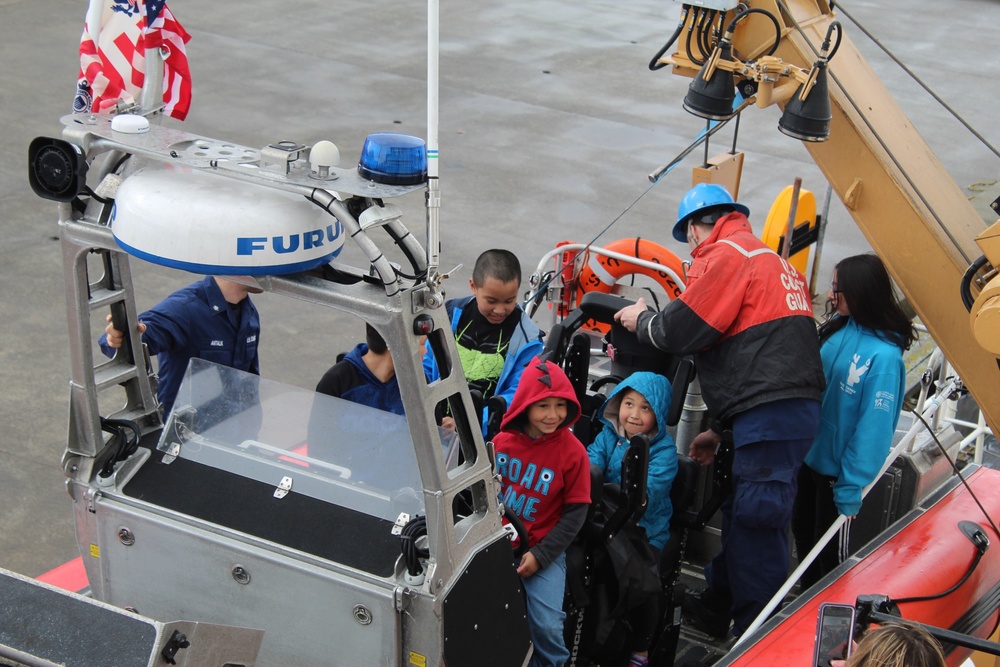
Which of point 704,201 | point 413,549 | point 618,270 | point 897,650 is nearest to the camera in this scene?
point 897,650

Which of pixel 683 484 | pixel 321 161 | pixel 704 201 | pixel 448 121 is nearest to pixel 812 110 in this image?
pixel 704 201

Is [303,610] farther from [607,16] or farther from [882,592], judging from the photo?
[607,16]

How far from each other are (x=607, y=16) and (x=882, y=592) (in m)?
16.9

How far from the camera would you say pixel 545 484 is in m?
3.89

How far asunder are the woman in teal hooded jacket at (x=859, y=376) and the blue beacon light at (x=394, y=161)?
2.26 m

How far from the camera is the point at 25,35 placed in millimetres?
15789

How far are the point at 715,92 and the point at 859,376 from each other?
48.9 inches

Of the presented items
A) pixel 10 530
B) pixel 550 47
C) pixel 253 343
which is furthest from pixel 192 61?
pixel 253 343

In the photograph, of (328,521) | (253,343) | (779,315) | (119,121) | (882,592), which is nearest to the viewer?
(119,121)

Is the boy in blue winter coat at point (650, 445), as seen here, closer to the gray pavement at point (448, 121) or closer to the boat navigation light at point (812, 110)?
the boat navigation light at point (812, 110)

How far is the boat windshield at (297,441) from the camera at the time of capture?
3.20 meters

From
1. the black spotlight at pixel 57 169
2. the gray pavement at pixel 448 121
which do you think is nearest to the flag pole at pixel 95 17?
the black spotlight at pixel 57 169

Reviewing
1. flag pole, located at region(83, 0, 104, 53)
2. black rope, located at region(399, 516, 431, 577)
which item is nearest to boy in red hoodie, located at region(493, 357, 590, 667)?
black rope, located at region(399, 516, 431, 577)

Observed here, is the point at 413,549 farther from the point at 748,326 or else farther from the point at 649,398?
the point at 748,326
